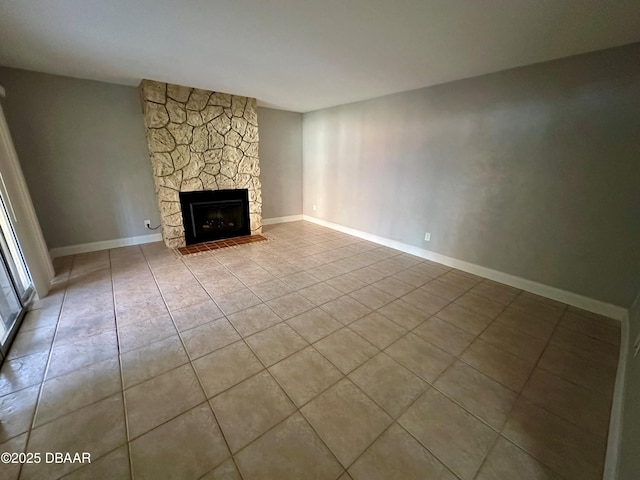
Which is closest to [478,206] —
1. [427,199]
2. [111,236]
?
[427,199]

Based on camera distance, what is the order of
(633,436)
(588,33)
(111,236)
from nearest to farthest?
1. (633,436)
2. (588,33)
3. (111,236)

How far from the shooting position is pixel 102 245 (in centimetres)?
371

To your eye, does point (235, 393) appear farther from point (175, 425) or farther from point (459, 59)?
point (459, 59)

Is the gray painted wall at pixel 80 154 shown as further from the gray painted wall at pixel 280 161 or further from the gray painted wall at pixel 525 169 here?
the gray painted wall at pixel 525 169

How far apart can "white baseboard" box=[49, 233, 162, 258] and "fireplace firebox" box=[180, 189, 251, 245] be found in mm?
663

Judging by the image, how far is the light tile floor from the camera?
120 centimetres

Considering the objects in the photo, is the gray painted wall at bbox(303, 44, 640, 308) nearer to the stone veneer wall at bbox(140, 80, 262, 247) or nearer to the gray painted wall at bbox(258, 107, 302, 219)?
the gray painted wall at bbox(258, 107, 302, 219)

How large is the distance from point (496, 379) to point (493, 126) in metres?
2.61

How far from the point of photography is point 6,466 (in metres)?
1.13

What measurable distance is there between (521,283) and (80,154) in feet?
19.2

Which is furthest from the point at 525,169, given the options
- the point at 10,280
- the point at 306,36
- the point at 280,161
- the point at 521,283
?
the point at 10,280

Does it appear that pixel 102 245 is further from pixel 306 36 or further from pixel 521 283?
pixel 521 283

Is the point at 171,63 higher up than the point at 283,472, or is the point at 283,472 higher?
the point at 171,63

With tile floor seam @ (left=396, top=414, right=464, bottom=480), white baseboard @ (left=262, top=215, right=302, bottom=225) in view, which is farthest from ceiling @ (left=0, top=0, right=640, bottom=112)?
white baseboard @ (left=262, top=215, right=302, bottom=225)
